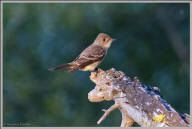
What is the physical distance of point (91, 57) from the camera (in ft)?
30.7

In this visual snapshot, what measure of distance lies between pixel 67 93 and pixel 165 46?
312 cm

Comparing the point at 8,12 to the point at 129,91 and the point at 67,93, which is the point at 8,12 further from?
the point at 129,91

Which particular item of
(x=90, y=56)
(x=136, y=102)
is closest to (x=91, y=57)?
(x=90, y=56)

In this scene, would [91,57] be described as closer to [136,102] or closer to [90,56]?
[90,56]

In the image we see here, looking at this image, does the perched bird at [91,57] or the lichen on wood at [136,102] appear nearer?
the lichen on wood at [136,102]

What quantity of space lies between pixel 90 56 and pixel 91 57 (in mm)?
38

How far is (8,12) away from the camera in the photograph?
44.8 ft

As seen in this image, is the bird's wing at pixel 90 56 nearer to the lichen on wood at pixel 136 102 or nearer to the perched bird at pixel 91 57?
the perched bird at pixel 91 57

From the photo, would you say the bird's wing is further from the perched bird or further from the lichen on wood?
the lichen on wood

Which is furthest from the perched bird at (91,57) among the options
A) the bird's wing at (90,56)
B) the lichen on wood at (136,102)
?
the lichen on wood at (136,102)

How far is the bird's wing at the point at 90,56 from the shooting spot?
363 inches

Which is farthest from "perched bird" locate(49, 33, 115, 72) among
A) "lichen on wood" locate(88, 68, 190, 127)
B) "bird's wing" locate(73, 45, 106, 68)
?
"lichen on wood" locate(88, 68, 190, 127)

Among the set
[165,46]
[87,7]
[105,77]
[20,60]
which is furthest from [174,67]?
[105,77]

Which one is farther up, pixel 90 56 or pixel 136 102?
pixel 90 56
